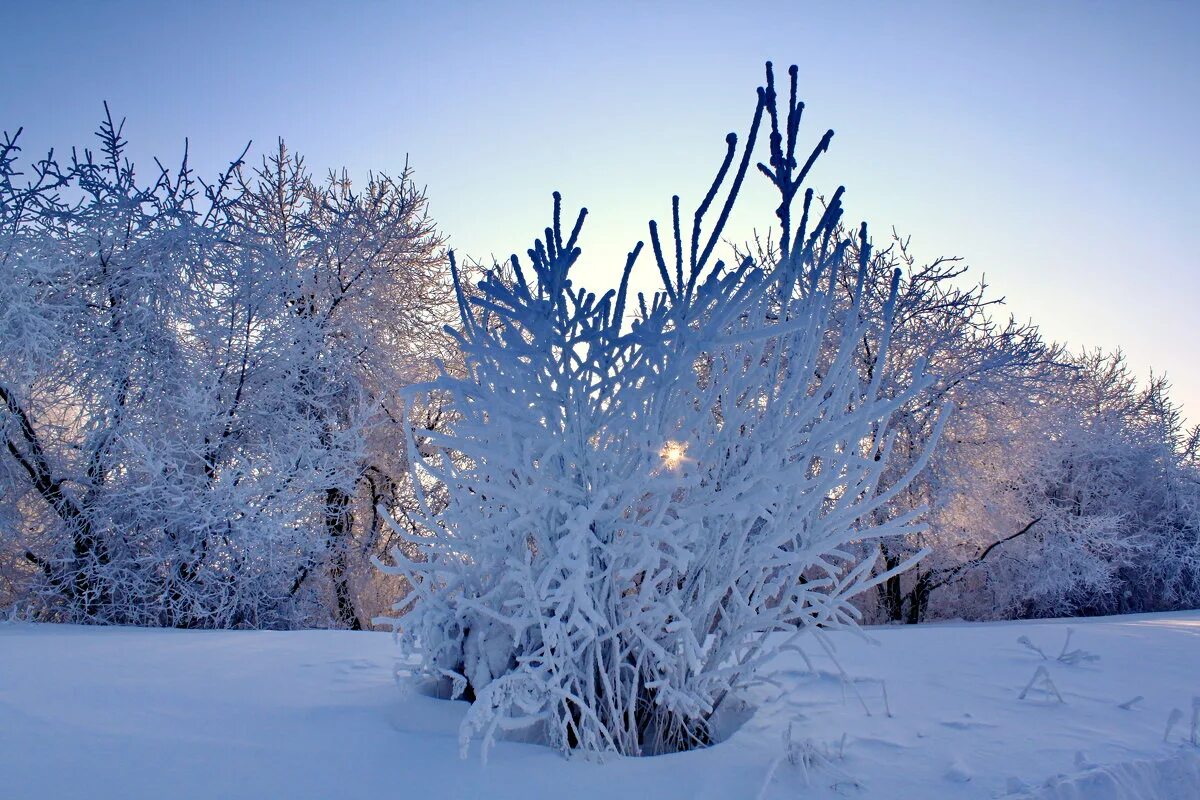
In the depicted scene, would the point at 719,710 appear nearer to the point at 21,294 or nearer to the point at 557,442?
the point at 557,442

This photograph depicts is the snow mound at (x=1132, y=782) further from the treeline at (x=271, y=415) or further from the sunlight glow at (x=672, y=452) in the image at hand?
the treeline at (x=271, y=415)

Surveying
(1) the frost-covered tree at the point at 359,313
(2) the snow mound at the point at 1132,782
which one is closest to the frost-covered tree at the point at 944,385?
(1) the frost-covered tree at the point at 359,313

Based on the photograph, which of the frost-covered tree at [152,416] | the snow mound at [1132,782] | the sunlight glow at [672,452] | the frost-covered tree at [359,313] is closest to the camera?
the snow mound at [1132,782]

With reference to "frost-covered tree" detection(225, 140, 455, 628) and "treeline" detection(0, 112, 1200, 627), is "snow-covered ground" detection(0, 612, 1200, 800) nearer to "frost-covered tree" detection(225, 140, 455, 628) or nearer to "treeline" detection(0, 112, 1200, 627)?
"treeline" detection(0, 112, 1200, 627)

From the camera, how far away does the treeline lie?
668cm

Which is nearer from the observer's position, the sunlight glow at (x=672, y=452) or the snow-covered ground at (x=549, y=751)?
the snow-covered ground at (x=549, y=751)

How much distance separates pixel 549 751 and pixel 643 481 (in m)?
0.77

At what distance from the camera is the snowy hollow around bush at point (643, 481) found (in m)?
1.99

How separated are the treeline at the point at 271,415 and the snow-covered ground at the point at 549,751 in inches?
65.5

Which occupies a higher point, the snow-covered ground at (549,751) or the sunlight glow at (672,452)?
the sunlight glow at (672,452)

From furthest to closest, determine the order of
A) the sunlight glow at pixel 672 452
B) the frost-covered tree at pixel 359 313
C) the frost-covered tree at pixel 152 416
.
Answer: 1. the frost-covered tree at pixel 359 313
2. the frost-covered tree at pixel 152 416
3. the sunlight glow at pixel 672 452

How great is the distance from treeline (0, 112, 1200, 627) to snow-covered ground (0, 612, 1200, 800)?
1.66 metres

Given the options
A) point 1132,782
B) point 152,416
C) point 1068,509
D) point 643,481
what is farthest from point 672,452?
point 1068,509

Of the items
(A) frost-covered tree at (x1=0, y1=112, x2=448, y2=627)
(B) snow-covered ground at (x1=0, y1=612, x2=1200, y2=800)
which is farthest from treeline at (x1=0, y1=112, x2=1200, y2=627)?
(B) snow-covered ground at (x1=0, y1=612, x2=1200, y2=800)
